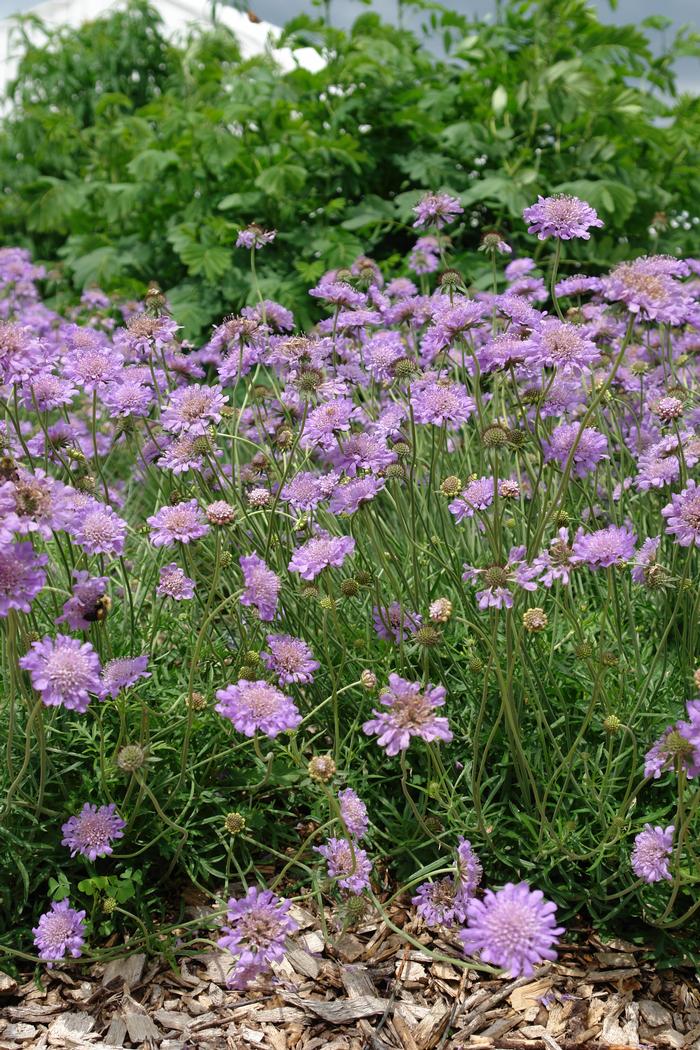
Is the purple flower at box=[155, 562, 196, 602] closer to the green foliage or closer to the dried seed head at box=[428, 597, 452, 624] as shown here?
the dried seed head at box=[428, 597, 452, 624]

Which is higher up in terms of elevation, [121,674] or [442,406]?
[442,406]

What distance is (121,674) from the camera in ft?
7.29

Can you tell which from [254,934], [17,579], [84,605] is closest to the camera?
[17,579]

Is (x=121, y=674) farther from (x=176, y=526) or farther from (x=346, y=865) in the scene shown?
(x=346, y=865)

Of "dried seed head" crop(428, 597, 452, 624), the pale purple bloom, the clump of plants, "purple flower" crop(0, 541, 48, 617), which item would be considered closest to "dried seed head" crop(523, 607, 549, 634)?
the clump of plants

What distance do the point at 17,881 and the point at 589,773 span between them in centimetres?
148

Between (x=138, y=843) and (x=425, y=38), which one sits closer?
(x=138, y=843)

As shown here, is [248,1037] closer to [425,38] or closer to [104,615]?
[104,615]

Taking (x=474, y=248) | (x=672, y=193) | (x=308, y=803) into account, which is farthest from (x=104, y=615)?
(x=672, y=193)

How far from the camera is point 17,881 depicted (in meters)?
2.43

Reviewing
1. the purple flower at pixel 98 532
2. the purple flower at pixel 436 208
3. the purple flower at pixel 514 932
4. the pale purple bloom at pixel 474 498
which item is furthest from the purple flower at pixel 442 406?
the purple flower at pixel 514 932

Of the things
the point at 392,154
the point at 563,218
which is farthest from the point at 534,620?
the point at 392,154

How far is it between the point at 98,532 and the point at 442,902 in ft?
3.86

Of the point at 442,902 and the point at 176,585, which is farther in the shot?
the point at 176,585
